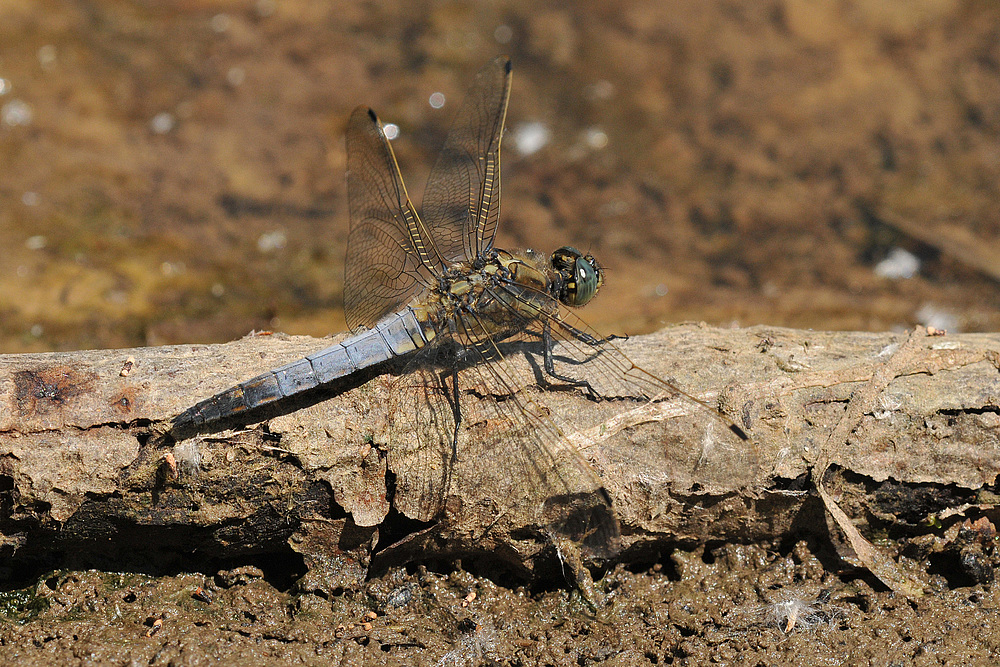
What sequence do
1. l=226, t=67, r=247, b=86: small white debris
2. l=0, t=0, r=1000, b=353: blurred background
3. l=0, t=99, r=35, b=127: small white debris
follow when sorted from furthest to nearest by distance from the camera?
1. l=226, t=67, r=247, b=86: small white debris
2. l=0, t=99, r=35, b=127: small white debris
3. l=0, t=0, r=1000, b=353: blurred background

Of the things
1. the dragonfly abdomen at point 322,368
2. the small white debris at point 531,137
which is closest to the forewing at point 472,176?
the dragonfly abdomen at point 322,368

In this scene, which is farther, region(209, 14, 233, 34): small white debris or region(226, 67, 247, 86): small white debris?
region(209, 14, 233, 34): small white debris

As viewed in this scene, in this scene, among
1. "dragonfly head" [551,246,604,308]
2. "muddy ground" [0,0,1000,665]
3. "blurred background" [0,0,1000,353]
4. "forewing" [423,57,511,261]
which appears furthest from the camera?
"blurred background" [0,0,1000,353]

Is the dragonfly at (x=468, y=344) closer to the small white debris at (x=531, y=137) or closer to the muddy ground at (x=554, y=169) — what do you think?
the muddy ground at (x=554, y=169)

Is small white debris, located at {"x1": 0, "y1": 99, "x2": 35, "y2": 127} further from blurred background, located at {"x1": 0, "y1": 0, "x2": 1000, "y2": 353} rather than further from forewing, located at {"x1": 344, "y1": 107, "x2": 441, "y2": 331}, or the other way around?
forewing, located at {"x1": 344, "y1": 107, "x2": 441, "y2": 331}

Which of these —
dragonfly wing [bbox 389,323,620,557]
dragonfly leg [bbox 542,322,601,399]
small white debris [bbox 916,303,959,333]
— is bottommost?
dragonfly wing [bbox 389,323,620,557]

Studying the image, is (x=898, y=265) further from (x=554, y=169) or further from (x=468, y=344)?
(x=468, y=344)

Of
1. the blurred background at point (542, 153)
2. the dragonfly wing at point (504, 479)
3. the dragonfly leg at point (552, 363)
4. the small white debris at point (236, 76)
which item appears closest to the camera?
the dragonfly wing at point (504, 479)

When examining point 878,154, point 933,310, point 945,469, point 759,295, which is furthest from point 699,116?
point 945,469

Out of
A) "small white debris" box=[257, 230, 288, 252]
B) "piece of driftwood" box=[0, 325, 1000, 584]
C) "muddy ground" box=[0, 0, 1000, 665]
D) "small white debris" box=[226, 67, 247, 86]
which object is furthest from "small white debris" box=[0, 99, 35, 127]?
"piece of driftwood" box=[0, 325, 1000, 584]
